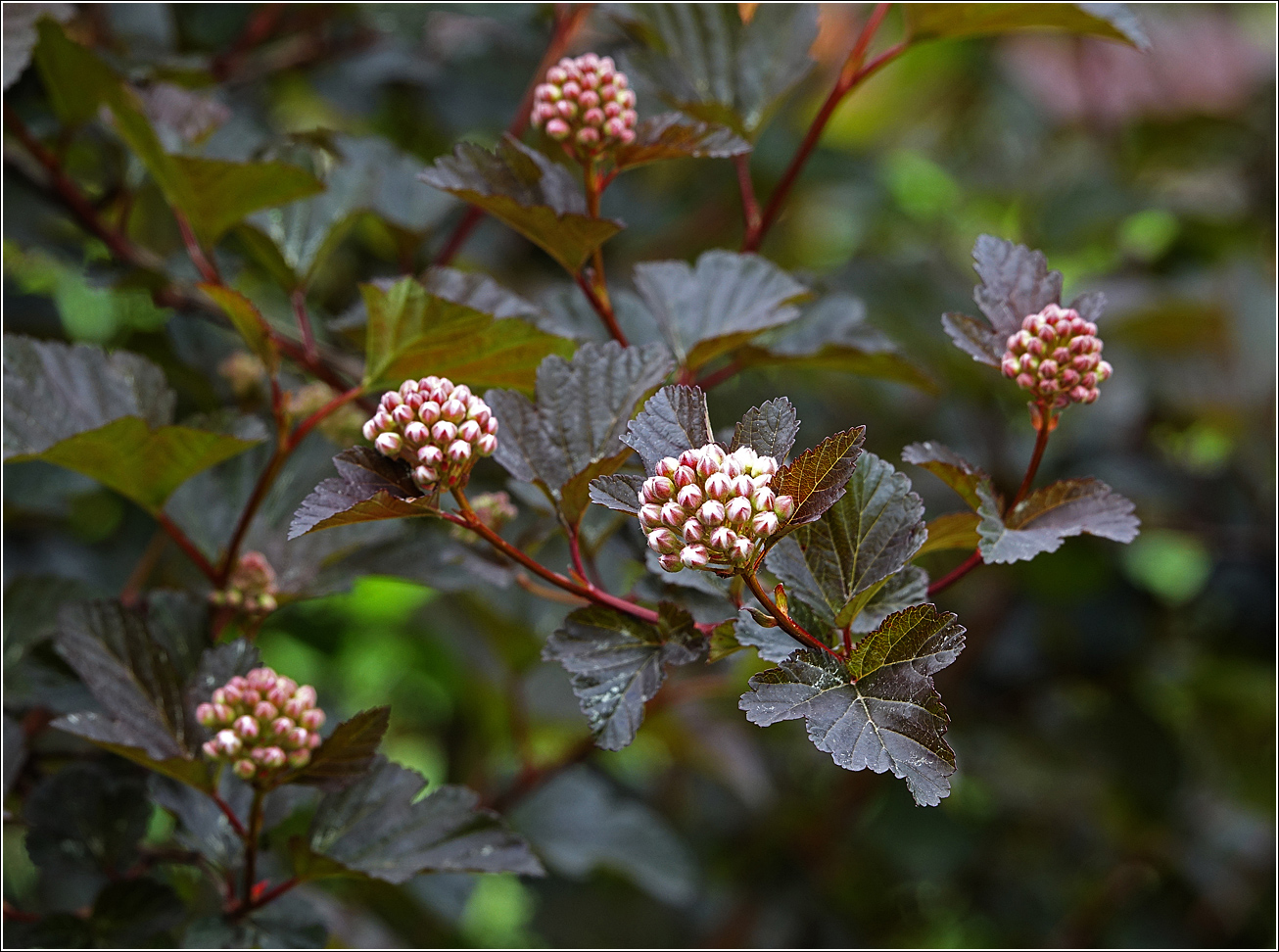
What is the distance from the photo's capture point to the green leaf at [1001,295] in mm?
588

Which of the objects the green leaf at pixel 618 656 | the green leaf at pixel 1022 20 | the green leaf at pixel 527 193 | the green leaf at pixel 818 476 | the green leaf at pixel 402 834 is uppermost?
the green leaf at pixel 1022 20

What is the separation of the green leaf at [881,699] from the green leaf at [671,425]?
0.11 m

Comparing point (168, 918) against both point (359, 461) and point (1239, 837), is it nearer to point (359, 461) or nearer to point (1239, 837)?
point (359, 461)

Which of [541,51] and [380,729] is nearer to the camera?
[380,729]

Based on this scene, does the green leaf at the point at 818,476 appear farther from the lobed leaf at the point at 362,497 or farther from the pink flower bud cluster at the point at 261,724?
the pink flower bud cluster at the point at 261,724

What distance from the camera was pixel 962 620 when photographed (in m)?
1.65

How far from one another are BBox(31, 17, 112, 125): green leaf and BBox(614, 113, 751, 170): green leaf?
380mm

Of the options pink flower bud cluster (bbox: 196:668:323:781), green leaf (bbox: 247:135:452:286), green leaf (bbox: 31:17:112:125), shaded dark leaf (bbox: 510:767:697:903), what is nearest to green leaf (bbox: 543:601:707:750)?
pink flower bud cluster (bbox: 196:668:323:781)

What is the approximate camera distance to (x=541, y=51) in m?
1.24

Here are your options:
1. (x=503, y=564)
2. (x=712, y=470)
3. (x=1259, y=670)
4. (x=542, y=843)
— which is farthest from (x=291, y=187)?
(x=1259, y=670)

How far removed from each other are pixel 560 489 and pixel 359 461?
106mm

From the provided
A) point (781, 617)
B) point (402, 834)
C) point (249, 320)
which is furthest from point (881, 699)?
point (249, 320)

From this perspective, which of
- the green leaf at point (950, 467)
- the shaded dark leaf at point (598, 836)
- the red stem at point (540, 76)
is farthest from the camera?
the shaded dark leaf at point (598, 836)

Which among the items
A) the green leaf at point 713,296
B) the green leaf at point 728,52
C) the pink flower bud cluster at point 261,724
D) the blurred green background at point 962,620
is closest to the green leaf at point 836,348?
the green leaf at point 713,296
